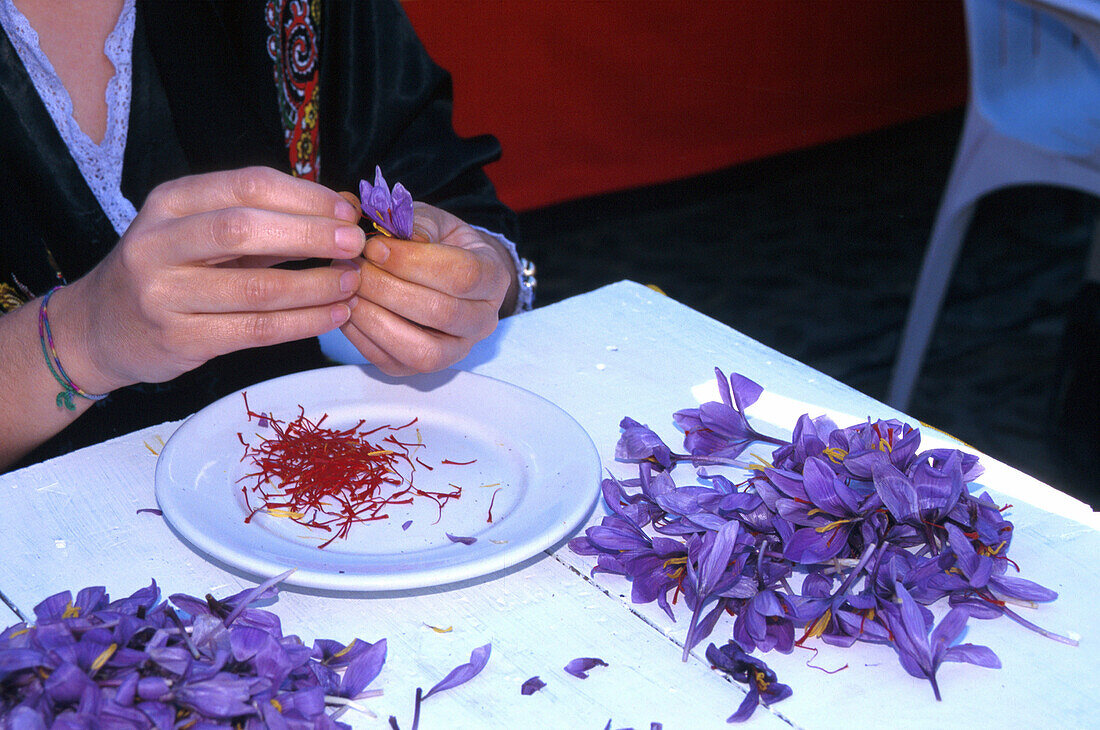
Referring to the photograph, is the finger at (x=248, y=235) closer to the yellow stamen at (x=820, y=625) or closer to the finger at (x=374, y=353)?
the finger at (x=374, y=353)

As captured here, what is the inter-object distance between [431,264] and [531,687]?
0.99 feet

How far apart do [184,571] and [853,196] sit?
321cm

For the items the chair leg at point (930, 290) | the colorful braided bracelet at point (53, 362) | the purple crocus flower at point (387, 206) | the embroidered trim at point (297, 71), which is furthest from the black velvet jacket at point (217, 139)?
the chair leg at point (930, 290)

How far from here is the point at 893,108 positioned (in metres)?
3.58

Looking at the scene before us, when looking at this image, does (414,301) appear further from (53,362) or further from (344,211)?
(53,362)

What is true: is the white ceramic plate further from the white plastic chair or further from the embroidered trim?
the white plastic chair

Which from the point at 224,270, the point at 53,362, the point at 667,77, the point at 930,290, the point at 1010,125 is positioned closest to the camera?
the point at 224,270

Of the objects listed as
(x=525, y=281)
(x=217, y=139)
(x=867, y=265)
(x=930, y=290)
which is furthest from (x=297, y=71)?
(x=867, y=265)

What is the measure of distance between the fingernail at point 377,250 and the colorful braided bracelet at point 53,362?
9.5 inches

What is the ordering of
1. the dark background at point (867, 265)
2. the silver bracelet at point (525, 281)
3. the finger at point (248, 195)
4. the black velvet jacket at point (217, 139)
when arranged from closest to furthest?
the finger at point (248, 195)
the black velvet jacket at point (217, 139)
the silver bracelet at point (525, 281)
the dark background at point (867, 265)

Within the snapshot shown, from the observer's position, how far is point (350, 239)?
0.58 metres

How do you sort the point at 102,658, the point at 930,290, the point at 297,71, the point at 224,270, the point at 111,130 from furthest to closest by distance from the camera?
the point at 930,290 < the point at 297,71 < the point at 111,130 < the point at 224,270 < the point at 102,658

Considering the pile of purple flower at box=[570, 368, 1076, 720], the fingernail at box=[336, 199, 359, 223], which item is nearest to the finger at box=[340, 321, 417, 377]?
the fingernail at box=[336, 199, 359, 223]

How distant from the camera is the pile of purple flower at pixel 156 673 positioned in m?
0.36
